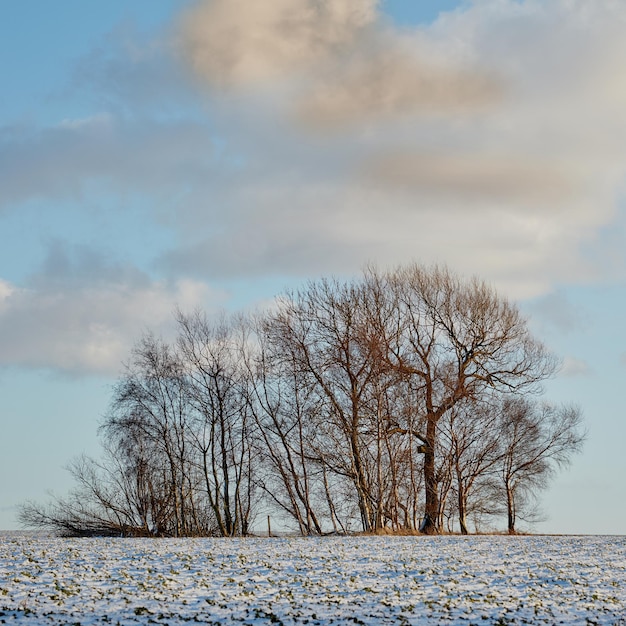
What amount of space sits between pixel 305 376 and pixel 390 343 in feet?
13.6

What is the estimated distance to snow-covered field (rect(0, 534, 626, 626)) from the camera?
597 inches

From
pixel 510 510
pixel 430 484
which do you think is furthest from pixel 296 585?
pixel 510 510

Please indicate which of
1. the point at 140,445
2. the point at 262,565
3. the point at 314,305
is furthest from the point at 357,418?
the point at 262,565

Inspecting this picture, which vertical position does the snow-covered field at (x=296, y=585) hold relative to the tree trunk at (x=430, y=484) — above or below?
below

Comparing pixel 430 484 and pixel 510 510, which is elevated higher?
pixel 430 484

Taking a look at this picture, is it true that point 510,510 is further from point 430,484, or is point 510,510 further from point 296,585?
point 296,585

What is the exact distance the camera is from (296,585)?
17.7 meters

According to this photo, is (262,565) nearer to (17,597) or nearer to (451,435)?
(17,597)

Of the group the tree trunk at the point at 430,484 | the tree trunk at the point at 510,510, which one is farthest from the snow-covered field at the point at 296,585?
the tree trunk at the point at 510,510

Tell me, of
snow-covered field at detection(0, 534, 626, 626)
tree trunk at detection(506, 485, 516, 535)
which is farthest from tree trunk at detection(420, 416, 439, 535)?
snow-covered field at detection(0, 534, 626, 626)

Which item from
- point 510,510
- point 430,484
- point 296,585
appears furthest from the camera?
point 510,510

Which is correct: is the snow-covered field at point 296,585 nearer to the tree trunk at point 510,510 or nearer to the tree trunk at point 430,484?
the tree trunk at point 430,484

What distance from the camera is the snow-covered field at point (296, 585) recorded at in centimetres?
1516

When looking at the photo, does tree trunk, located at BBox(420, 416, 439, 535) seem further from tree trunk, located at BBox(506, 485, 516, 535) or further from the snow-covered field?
the snow-covered field
